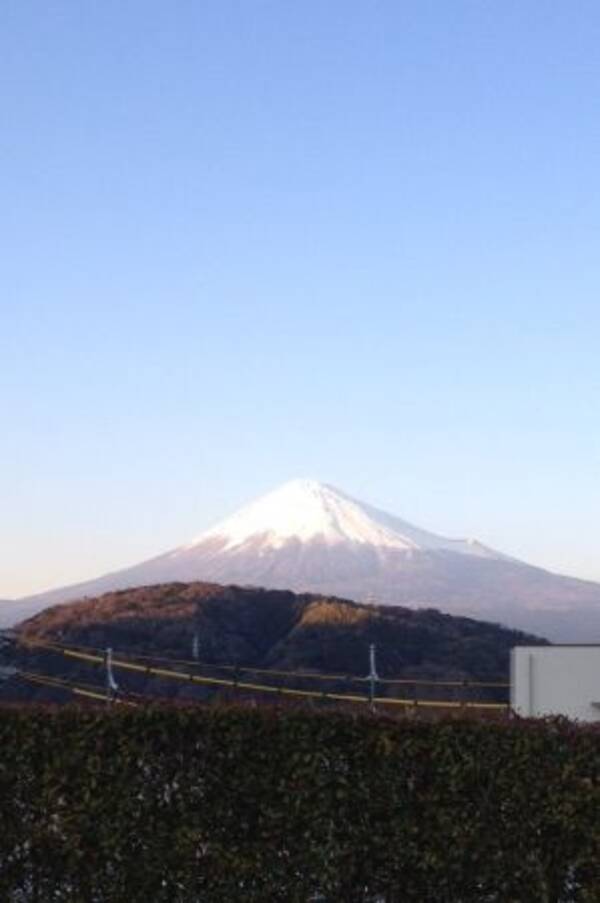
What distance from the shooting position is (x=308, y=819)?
7.89 metres

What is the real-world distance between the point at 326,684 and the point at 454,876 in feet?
106

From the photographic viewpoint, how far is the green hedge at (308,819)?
7.87m

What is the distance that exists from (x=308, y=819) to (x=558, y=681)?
31.9ft

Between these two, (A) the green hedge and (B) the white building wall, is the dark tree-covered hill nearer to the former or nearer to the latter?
(B) the white building wall

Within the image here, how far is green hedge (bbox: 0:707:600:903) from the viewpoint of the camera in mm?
7871

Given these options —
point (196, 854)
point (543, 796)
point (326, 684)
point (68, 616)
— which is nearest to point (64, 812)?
point (196, 854)

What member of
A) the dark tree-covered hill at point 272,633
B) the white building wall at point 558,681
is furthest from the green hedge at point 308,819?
the dark tree-covered hill at point 272,633

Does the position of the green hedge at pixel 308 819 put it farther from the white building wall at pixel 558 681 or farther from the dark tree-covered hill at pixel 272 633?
the dark tree-covered hill at pixel 272 633

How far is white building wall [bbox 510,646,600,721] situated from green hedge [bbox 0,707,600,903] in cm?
900

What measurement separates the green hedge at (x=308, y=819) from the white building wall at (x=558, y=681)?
29.5ft

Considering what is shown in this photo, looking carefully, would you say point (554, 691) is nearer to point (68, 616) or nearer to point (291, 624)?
point (291, 624)

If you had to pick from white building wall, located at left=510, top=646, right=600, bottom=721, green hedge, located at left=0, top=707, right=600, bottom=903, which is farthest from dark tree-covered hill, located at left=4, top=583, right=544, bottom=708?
green hedge, located at left=0, top=707, right=600, bottom=903

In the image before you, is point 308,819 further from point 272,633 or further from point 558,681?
point 272,633

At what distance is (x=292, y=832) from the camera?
25.9ft
